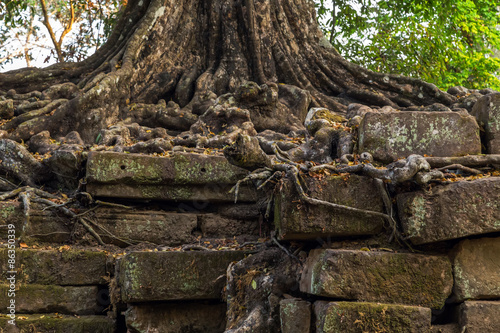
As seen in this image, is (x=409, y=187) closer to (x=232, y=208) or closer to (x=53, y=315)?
(x=232, y=208)

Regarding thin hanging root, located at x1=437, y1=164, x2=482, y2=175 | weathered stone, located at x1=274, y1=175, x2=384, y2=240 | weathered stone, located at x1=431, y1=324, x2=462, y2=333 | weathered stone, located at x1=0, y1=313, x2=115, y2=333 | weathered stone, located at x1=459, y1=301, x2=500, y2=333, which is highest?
thin hanging root, located at x1=437, y1=164, x2=482, y2=175

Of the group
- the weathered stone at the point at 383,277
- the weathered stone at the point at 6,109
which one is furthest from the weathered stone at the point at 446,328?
the weathered stone at the point at 6,109

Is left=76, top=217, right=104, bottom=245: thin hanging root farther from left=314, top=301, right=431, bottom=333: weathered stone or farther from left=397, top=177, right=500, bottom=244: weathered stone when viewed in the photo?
left=397, top=177, right=500, bottom=244: weathered stone

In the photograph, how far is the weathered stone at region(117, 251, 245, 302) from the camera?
148 inches

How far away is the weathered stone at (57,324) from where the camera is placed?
12.4 feet

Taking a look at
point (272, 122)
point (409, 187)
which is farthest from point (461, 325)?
point (272, 122)

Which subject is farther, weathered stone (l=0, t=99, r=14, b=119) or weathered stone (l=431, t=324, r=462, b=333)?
weathered stone (l=0, t=99, r=14, b=119)

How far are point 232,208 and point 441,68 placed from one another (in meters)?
8.03

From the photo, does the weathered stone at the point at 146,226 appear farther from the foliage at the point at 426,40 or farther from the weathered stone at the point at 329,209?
the foliage at the point at 426,40

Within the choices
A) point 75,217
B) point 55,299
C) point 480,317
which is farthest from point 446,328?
point 75,217

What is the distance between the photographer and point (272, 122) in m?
6.08

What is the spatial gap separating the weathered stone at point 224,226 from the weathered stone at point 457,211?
6.13 feet

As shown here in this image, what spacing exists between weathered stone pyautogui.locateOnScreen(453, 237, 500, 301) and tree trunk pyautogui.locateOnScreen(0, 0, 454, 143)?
3274 mm

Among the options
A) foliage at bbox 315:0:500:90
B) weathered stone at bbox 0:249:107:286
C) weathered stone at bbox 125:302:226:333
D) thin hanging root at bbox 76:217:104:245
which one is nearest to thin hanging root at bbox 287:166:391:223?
weathered stone at bbox 125:302:226:333
